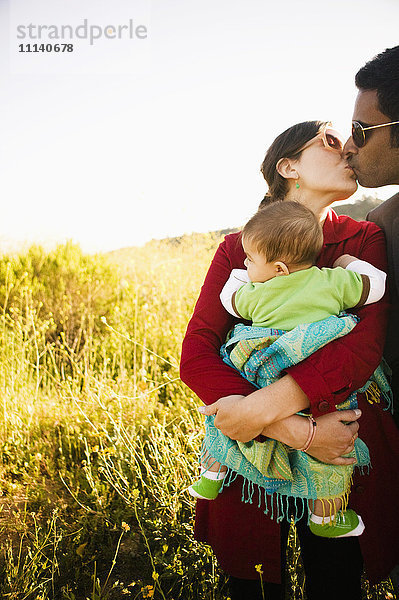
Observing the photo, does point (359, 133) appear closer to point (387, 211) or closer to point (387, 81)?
point (387, 81)

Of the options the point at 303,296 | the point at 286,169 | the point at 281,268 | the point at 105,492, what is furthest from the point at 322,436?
the point at 105,492

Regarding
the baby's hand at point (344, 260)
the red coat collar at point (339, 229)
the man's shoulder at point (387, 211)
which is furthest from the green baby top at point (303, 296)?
the man's shoulder at point (387, 211)

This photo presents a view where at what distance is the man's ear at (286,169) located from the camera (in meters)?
1.95

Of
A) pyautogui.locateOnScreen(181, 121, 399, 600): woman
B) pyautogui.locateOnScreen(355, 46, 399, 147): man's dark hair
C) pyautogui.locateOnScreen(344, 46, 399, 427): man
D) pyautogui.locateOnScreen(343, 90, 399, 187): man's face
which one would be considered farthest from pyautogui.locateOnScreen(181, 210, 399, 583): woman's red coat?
pyautogui.locateOnScreen(355, 46, 399, 147): man's dark hair

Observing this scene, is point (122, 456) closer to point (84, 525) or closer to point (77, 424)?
point (84, 525)

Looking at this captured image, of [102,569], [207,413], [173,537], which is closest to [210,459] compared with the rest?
[207,413]

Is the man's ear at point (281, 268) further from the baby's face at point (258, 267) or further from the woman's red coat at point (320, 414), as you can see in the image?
the woman's red coat at point (320, 414)

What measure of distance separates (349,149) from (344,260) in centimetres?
49

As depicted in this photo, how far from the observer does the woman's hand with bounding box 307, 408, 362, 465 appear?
1475 millimetres

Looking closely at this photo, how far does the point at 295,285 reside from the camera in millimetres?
1595

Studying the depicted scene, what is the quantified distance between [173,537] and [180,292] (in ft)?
9.98

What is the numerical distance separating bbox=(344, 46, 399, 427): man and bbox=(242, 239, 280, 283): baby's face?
Result: 490mm

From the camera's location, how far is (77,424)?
3.20 metres

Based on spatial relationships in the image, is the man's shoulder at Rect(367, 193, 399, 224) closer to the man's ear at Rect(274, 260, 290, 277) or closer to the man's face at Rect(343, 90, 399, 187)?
the man's face at Rect(343, 90, 399, 187)
